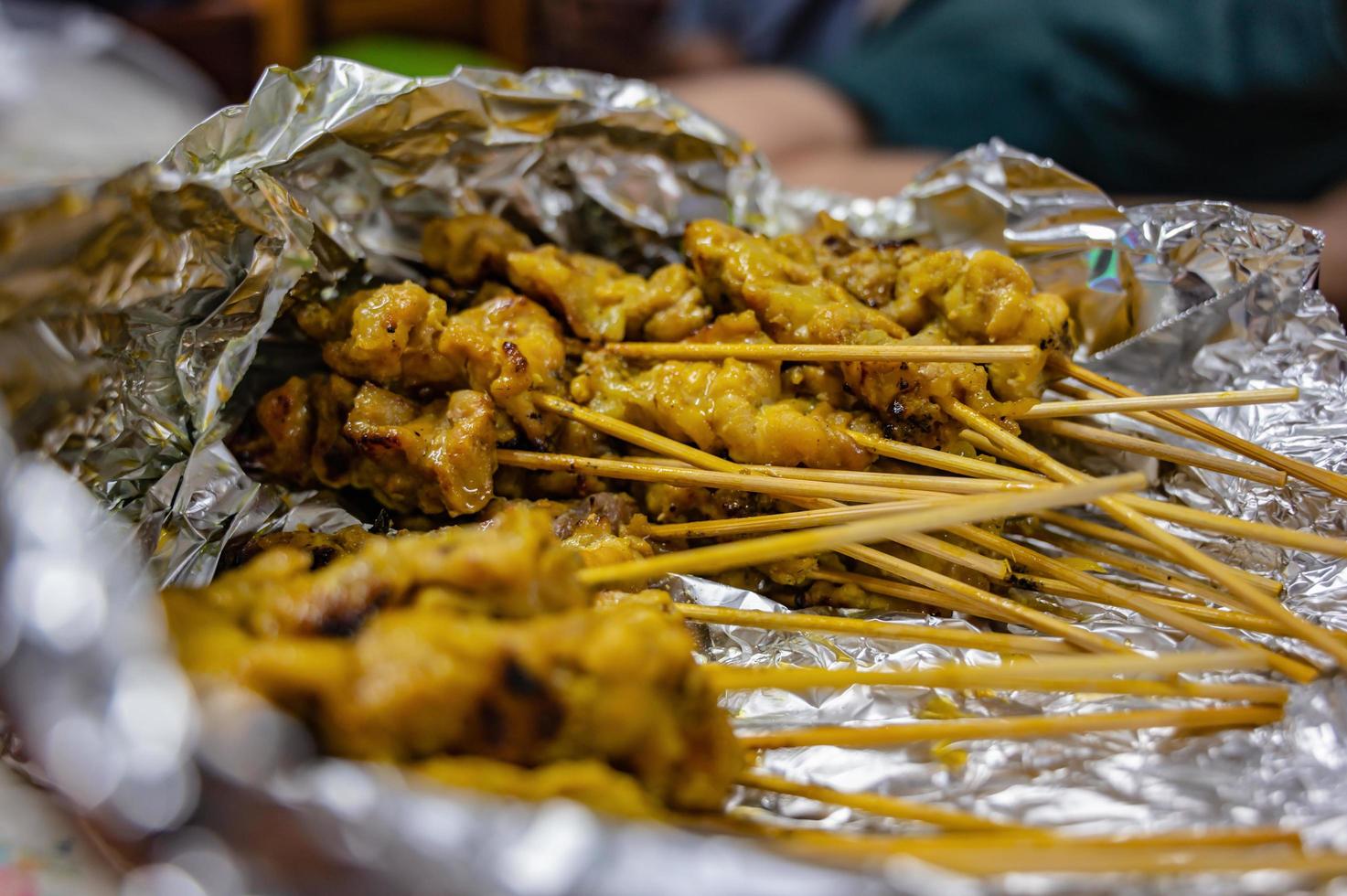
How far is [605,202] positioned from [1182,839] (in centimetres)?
202

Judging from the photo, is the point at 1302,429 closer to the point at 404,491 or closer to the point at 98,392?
the point at 404,491

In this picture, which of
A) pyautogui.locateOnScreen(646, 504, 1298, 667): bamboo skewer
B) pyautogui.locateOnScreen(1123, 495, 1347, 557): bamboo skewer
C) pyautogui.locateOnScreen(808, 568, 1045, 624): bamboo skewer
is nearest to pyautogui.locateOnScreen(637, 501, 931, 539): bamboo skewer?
pyautogui.locateOnScreen(646, 504, 1298, 667): bamboo skewer

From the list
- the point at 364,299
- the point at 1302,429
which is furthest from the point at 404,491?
the point at 1302,429

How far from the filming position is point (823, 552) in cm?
202

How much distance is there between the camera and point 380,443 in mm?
1951

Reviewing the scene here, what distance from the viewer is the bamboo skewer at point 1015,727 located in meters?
1.50

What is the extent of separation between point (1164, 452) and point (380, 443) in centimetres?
174

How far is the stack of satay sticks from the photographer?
125 cm

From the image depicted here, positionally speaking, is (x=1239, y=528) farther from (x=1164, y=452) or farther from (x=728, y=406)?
(x=728, y=406)

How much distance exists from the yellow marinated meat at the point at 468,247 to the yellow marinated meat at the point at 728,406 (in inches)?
15.0

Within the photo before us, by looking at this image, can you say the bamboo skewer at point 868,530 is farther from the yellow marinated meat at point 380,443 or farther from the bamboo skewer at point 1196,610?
the yellow marinated meat at point 380,443

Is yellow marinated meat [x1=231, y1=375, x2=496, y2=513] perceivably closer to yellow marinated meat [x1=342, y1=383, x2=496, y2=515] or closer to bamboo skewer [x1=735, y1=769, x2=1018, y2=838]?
yellow marinated meat [x1=342, y1=383, x2=496, y2=515]

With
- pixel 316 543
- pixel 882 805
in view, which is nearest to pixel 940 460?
pixel 882 805

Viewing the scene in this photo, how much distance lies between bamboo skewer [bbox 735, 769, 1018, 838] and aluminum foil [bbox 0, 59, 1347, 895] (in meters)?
0.06
